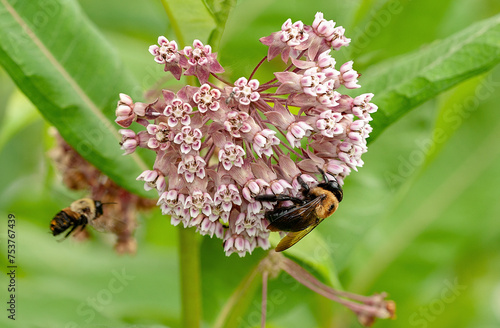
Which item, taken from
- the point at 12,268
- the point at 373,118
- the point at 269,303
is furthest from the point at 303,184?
the point at 12,268

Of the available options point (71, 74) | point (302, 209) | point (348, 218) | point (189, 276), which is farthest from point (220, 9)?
point (348, 218)

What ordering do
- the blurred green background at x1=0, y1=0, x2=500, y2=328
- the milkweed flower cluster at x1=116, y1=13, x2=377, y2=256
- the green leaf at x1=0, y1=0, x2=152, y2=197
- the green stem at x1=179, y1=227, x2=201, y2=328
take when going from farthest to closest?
the blurred green background at x1=0, y1=0, x2=500, y2=328 < the green stem at x1=179, y1=227, x2=201, y2=328 < the green leaf at x1=0, y1=0, x2=152, y2=197 < the milkweed flower cluster at x1=116, y1=13, x2=377, y2=256

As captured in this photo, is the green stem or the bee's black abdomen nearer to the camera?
the green stem

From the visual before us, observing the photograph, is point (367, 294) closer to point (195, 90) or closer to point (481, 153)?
point (481, 153)

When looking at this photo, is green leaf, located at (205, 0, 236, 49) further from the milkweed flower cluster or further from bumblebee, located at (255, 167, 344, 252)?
bumblebee, located at (255, 167, 344, 252)

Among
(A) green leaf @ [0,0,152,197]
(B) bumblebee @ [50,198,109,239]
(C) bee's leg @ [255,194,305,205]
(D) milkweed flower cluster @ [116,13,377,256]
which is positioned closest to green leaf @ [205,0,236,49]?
(D) milkweed flower cluster @ [116,13,377,256]

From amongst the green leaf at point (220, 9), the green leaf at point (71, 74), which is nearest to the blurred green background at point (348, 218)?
the green leaf at point (71, 74)
